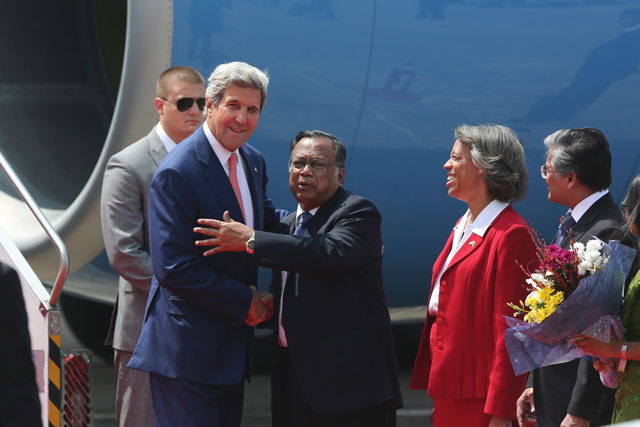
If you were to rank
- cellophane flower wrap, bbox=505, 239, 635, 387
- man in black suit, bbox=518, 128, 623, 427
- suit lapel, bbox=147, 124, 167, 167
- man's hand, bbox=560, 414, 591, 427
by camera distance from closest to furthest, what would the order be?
cellophane flower wrap, bbox=505, 239, 635, 387 < man's hand, bbox=560, 414, 591, 427 < man in black suit, bbox=518, 128, 623, 427 < suit lapel, bbox=147, 124, 167, 167

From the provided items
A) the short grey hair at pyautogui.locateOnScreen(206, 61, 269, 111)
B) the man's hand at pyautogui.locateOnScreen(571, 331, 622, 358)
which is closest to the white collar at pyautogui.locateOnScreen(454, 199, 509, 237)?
the man's hand at pyautogui.locateOnScreen(571, 331, 622, 358)

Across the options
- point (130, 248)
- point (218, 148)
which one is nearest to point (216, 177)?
point (218, 148)

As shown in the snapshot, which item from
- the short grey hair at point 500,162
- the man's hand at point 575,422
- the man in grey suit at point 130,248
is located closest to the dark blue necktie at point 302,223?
the short grey hair at point 500,162

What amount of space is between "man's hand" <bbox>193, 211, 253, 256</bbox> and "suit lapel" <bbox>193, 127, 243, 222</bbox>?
0.10 metres

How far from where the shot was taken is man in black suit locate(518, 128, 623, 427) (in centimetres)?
273

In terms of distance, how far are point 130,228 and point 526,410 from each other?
1541mm

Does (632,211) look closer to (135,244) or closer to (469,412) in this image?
(469,412)

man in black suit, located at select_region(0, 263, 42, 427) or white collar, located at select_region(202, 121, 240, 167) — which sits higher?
white collar, located at select_region(202, 121, 240, 167)

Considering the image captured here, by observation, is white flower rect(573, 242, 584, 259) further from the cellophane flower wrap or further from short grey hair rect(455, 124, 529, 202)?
short grey hair rect(455, 124, 529, 202)

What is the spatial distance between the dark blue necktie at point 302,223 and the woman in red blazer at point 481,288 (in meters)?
0.45

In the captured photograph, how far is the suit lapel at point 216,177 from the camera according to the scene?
107 inches

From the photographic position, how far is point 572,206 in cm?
290

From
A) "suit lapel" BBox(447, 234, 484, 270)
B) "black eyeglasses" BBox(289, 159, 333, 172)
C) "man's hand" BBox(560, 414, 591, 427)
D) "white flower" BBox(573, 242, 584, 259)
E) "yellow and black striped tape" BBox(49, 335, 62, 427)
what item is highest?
"black eyeglasses" BBox(289, 159, 333, 172)

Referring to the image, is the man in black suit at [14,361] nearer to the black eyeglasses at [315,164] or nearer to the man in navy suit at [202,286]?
the man in navy suit at [202,286]
